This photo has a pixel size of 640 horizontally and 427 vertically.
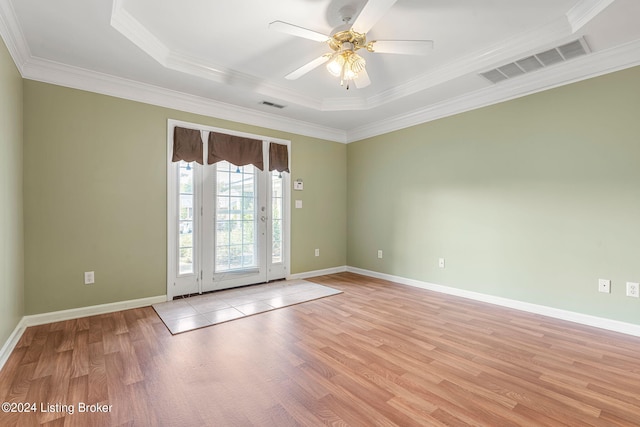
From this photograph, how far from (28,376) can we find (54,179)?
1.91m

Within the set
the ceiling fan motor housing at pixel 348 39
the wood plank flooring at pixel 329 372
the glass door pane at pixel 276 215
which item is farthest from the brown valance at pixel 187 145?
the ceiling fan motor housing at pixel 348 39

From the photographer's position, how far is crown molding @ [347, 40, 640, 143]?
2750mm

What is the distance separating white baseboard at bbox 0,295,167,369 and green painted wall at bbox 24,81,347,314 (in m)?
0.06

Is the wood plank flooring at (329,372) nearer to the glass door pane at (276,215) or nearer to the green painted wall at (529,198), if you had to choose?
the green painted wall at (529,198)

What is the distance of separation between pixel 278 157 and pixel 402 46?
8.78ft

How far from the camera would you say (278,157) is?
15.5 ft

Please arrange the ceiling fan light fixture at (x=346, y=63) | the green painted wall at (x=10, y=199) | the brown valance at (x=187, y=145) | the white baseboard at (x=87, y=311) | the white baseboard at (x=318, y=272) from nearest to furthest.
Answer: the green painted wall at (x=10, y=199) → the ceiling fan light fixture at (x=346, y=63) → the white baseboard at (x=87, y=311) → the brown valance at (x=187, y=145) → the white baseboard at (x=318, y=272)

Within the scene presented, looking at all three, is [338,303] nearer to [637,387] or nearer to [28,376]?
[637,387]

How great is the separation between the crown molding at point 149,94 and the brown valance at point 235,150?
29cm

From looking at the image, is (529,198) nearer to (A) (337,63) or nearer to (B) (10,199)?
(A) (337,63)

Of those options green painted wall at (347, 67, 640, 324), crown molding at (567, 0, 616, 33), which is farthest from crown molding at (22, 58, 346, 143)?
crown molding at (567, 0, 616, 33)

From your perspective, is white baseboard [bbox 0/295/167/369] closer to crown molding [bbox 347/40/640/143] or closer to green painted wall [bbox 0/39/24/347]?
green painted wall [bbox 0/39/24/347]

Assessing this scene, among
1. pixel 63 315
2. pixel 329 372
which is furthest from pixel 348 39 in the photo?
pixel 63 315

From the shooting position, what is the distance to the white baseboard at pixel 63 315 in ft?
7.82
